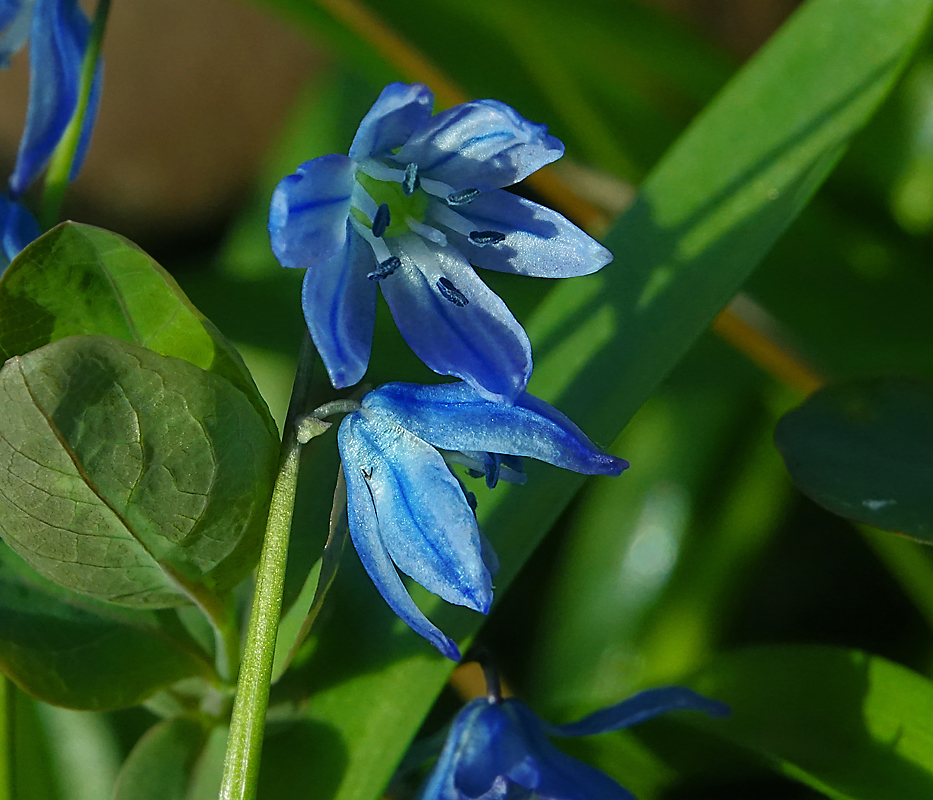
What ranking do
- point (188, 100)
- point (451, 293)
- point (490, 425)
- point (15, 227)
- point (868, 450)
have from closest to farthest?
point (490, 425) < point (451, 293) < point (15, 227) < point (868, 450) < point (188, 100)

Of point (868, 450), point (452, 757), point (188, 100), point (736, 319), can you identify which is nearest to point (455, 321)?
point (452, 757)

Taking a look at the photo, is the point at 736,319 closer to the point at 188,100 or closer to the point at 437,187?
the point at 437,187

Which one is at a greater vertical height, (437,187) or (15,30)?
(437,187)

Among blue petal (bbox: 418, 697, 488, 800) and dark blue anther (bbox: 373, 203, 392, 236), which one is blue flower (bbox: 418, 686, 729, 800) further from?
dark blue anther (bbox: 373, 203, 392, 236)

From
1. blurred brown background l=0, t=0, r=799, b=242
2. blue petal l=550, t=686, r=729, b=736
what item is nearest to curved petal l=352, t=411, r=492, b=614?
blue petal l=550, t=686, r=729, b=736

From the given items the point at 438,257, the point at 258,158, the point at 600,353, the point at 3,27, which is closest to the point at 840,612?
the point at 600,353

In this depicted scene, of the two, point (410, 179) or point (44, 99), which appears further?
point (44, 99)

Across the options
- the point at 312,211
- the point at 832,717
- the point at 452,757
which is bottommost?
the point at 452,757

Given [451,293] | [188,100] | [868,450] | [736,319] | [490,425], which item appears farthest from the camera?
[188,100]
